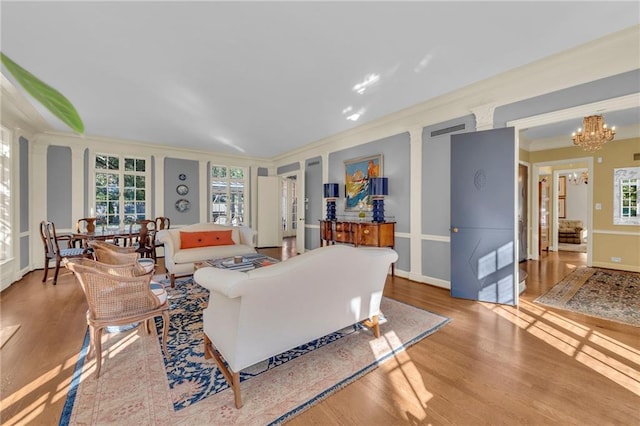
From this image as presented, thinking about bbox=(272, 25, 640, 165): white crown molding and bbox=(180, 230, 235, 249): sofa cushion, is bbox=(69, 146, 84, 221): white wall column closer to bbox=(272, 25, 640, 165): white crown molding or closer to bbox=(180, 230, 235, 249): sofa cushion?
bbox=(180, 230, 235, 249): sofa cushion

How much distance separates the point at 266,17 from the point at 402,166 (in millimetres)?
3062

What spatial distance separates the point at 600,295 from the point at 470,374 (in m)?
3.01

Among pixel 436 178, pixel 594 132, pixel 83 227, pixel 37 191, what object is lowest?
pixel 83 227

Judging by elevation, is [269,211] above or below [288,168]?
below

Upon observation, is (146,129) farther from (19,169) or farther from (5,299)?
(5,299)

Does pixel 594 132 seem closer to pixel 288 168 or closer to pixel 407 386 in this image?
pixel 407 386

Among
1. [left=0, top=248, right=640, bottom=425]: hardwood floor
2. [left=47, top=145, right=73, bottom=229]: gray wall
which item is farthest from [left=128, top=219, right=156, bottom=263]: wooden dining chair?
[left=0, top=248, right=640, bottom=425]: hardwood floor

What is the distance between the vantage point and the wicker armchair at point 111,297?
202 cm

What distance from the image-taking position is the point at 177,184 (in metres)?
6.73

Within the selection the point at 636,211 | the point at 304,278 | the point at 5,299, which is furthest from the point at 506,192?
the point at 5,299

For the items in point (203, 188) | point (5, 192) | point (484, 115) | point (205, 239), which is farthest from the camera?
point (203, 188)

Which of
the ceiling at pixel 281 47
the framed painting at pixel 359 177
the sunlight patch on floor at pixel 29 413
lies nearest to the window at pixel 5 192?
the ceiling at pixel 281 47

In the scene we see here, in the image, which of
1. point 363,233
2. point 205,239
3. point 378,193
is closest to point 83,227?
point 205,239

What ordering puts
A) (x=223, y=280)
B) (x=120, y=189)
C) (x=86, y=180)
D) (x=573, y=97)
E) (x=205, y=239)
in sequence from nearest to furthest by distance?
(x=223, y=280)
(x=573, y=97)
(x=205, y=239)
(x=86, y=180)
(x=120, y=189)
